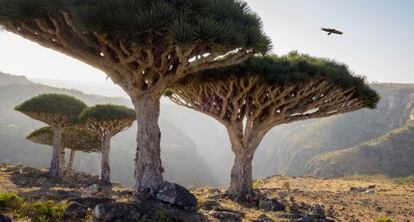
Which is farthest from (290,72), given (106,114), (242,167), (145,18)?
(106,114)

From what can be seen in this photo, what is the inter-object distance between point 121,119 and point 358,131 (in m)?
104

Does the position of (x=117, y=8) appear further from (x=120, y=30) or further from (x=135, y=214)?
(x=135, y=214)

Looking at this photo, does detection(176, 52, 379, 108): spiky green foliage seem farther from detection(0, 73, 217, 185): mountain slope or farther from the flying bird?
detection(0, 73, 217, 185): mountain slope

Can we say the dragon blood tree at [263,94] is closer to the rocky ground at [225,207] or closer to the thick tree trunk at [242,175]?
the thick tree trunk at [242,175]

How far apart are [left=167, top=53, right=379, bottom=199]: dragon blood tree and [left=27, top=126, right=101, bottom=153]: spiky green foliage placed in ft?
56.2

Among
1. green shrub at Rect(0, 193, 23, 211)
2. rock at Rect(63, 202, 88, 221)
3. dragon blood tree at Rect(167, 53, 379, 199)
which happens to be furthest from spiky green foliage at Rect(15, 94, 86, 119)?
rock at Rect(63, 202, 88, 221)

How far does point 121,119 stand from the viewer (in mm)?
27172

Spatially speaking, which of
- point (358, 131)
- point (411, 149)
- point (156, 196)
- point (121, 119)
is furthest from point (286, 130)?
point (156, 196)

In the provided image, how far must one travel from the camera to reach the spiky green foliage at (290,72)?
15.2m

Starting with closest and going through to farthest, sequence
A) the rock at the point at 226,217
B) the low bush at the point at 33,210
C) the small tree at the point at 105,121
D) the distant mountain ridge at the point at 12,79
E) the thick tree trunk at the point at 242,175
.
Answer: the low bush at the point at 33,210 → the rock at the point at 226,217 → the thick tree trunk at the point at 242,175 → the small tree at the point at 105,121 → the distant mountain ridge at the point at 12,79

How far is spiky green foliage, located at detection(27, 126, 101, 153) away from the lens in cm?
3177

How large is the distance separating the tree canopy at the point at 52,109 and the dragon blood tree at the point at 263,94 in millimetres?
12329

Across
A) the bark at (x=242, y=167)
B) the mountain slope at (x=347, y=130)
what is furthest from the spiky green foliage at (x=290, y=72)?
the mountain slope at (x=347, y=130)

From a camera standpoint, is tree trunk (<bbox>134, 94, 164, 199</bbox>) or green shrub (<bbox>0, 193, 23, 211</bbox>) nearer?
green shrub (<bbox>0, 193, 23, 211</bbox>)
